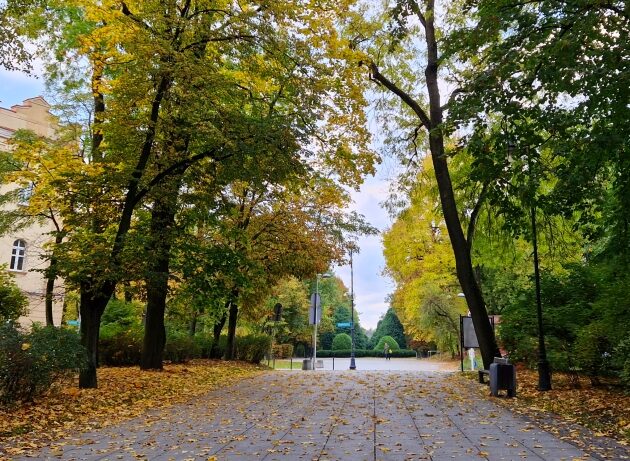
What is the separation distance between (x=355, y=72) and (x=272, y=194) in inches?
198

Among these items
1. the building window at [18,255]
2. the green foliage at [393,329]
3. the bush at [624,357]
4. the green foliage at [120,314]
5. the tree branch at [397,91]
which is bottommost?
the bush at [624,357]

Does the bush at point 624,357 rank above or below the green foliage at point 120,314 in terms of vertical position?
below

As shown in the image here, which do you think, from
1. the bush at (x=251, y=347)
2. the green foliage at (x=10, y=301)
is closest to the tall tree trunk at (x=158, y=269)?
the green foliage at (x=10, y=301)

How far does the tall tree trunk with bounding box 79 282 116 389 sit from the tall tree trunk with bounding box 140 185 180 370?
107 cm

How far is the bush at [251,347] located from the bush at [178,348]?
3.72 metres

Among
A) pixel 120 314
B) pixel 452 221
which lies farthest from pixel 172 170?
pixel 120 314

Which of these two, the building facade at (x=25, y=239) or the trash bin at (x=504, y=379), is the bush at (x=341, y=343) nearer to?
the building facade at (x=25, y=239)

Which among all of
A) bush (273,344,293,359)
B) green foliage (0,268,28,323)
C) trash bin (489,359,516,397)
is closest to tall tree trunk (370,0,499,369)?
trash bin (489,359,516,397)

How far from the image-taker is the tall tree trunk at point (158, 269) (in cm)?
1234

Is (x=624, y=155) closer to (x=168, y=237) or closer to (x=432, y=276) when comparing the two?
(x=168, y=237)

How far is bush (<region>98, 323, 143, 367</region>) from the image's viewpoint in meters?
17.0

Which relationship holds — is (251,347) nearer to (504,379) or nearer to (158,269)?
(158,269)

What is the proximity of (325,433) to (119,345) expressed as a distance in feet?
39.8

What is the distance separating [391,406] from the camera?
31.7ft
